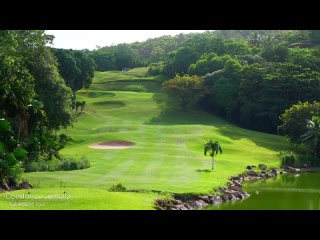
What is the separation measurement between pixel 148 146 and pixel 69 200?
36.6 m

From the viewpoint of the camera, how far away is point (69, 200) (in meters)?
22.5

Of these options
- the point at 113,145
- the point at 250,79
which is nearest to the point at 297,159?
the point at 113,145

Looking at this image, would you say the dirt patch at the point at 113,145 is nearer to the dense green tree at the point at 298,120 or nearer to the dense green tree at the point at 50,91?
the dense green tree at the point at 50,91

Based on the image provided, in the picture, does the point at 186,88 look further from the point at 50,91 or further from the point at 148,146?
the point at 50,91

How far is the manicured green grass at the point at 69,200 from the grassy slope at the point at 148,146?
539 centimetres

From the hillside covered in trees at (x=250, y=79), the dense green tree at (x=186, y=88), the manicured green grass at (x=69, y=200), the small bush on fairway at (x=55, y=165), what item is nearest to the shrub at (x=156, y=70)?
the hillside covered in trees at (x=250, y=79)

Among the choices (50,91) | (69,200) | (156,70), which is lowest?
(69,200)

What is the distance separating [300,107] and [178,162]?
25.4 m

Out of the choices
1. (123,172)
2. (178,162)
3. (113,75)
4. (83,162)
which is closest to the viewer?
(123,172)

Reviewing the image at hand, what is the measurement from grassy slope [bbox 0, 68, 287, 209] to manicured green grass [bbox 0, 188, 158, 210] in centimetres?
539
